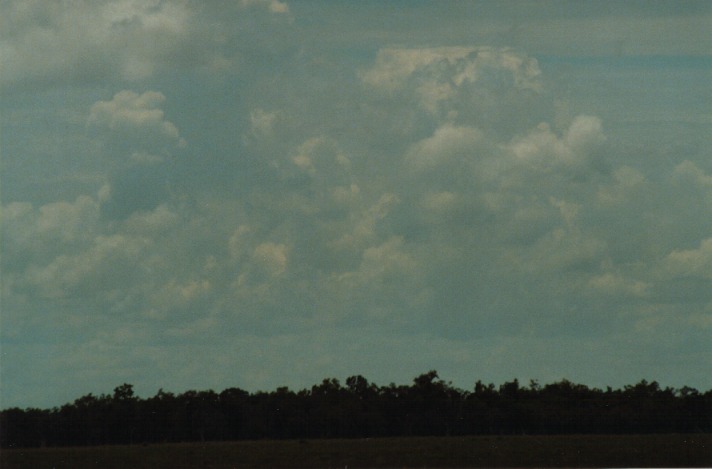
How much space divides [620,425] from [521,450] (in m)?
11.3

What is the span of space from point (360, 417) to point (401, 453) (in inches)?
521

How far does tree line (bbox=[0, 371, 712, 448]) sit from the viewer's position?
133m

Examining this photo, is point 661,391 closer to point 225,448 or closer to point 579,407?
point 579,407

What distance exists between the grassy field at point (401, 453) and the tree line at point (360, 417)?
243 cm

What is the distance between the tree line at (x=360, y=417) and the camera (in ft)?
436

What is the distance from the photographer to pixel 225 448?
431 feet

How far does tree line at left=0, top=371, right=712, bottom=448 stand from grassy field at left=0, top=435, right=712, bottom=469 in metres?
2.43

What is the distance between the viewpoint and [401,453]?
126 m

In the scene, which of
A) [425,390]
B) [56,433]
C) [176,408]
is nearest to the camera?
[56,433]

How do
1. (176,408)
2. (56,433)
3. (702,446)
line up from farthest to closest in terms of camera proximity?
1. (176,408)
2. (56,433)
3. (702,446)

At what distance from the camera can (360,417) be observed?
138125 mm

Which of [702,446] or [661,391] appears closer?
[702,446]

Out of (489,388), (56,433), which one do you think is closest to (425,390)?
(489,388)

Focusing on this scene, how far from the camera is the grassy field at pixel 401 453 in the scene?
123 m
